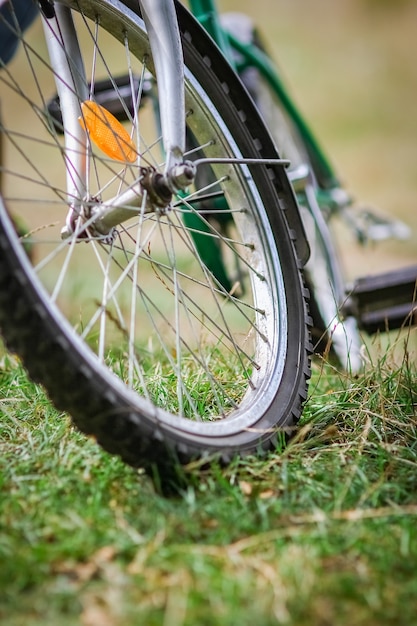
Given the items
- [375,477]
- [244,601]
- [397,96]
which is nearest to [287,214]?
[375,477]

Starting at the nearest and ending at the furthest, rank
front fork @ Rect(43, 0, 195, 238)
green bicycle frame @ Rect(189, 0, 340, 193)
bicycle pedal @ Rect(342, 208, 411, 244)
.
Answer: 1. front fork @ Rect(43, 0, 195, 238)
2. green bicycle frame @ Rect(189, 0, 340, 193)
3. bicycle pedal @ Rect(342, 208, 411, 244)

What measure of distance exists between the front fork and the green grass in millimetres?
345

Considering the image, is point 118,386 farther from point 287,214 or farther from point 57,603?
point 287,214

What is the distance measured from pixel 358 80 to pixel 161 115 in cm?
665

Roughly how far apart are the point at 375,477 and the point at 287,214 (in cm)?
53

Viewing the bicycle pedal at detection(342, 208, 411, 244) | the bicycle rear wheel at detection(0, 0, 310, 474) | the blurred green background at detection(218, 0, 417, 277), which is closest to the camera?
the bicycle rear wheel at detection(0, 0, 310, 474)

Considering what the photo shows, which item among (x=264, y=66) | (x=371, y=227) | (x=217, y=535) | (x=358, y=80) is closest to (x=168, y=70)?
(x=217, y=535)

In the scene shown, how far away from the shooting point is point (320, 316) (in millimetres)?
1699

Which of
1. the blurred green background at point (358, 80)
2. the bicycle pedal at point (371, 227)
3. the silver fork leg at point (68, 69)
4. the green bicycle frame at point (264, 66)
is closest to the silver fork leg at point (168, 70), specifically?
the silver fork leg at point (68, 69)

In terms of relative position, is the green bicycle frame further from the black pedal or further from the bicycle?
the black pedal

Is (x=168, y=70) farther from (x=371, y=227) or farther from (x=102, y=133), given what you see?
(x=371, y=227)

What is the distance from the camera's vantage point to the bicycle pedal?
2.62 metres

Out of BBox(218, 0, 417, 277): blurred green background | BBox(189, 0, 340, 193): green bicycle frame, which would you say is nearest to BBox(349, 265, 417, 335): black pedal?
BBox(189, 0, 340, 193): green bicycle frame

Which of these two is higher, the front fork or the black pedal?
the front fork
